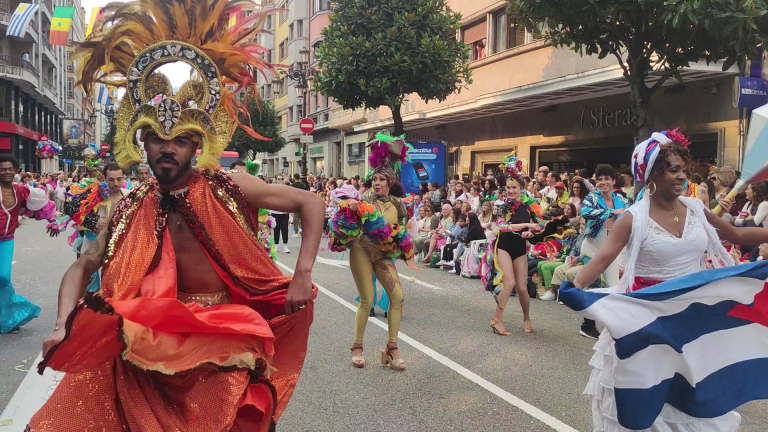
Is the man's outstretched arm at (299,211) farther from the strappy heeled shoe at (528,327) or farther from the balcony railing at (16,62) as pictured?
the balcony railing at (16,62)

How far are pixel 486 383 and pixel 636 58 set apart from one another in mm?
6966

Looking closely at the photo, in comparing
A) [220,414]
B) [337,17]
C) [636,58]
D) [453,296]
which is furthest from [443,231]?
[220,414]

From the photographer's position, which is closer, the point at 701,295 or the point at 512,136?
the point at 701,295

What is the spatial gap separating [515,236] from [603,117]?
40.4 feet

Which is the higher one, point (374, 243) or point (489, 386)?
point (374, 243)

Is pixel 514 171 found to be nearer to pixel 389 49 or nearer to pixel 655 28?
pixel 655 28

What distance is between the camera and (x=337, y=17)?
19.0 metres

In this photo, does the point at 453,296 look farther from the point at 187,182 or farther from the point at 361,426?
the point at 187,182

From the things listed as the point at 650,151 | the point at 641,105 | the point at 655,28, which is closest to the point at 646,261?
the point at 650,151

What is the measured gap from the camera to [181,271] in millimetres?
2996

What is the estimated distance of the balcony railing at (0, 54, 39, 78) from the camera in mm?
43156

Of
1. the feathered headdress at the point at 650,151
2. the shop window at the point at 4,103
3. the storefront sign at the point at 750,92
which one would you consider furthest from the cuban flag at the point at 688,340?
the shop window at the point at 4,103

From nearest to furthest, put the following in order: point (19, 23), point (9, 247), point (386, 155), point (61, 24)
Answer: point (386, 155), point (9, 247), point (61, 24), point (19, 23)

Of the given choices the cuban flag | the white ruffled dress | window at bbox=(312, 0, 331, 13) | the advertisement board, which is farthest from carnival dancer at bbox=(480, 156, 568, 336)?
the advertisement board
